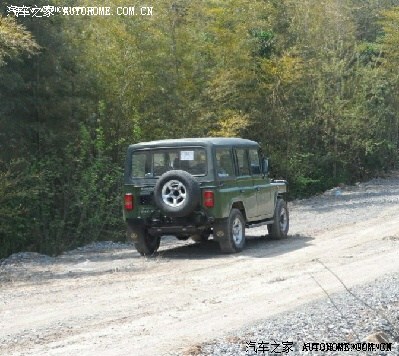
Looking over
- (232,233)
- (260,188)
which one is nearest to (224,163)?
(232,233)

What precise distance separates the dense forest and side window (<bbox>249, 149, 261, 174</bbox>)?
4451mm

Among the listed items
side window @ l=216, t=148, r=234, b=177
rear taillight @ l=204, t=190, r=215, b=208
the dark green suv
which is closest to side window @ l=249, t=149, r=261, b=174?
the dark green suv

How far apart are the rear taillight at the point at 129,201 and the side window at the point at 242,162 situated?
1.97 metres

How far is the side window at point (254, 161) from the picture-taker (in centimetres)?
1491

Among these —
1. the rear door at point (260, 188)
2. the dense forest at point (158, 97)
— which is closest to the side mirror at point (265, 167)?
the rear door at point (260, 188)

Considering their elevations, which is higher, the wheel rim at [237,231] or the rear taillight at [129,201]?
the rear taillight at [129,201]

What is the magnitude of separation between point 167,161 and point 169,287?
363 cm

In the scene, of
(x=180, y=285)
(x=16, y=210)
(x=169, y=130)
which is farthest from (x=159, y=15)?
(x=180, y=285)

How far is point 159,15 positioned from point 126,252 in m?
8.76

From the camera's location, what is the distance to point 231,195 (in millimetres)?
13648

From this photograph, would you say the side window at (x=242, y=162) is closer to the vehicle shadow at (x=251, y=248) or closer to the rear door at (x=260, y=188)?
the rear door at (x=260, y=188)

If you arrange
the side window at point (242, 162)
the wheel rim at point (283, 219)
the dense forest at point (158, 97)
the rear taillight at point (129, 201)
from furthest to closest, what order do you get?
the dense forest at point (158, 97) → the wheel rim at point (283, 219) → the side window at point (242, 162) → the rear taillight at point (129, 201)

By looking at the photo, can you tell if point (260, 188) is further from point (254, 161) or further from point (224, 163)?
point (224, 163)

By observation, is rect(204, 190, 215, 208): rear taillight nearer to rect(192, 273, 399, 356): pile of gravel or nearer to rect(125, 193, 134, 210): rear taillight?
rect(125, 193, 134, 210): rear taillight
